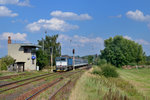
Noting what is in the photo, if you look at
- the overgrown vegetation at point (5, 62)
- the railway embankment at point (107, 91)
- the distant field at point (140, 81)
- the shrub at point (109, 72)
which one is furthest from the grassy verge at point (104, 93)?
the overgrown vegetation at point (5, 62)

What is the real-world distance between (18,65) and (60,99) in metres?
30.3

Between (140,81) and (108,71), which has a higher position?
(108,71)

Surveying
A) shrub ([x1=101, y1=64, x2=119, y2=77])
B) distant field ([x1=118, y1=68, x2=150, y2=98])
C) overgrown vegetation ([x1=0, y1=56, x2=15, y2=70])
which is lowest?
distant field ([x1=118, y1=68, x2=150, y2=98])

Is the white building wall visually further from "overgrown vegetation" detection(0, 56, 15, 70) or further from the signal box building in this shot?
"overgrown vegetation" detection(0, 56, 15, 70)

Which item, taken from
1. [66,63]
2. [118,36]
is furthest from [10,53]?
[118,36]

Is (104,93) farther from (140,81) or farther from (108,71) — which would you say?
(140,81)

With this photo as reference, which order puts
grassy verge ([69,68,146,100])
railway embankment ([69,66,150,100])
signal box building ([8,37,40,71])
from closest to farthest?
grassy verge ([69,68,146,100]) < railway embankment ([69,66,150,100]) < signal box building ([8,37,40,71])

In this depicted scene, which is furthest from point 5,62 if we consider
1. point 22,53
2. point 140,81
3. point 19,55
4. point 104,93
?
point 104,93

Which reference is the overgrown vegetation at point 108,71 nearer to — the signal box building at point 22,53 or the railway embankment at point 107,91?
the railway embankment at point 107,91

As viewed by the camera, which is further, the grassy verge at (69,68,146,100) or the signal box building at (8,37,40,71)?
the signal box building at (8,37,40,71)

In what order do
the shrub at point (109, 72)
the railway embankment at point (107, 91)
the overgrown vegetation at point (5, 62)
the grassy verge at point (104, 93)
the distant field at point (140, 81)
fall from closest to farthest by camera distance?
the grassy verge at point (104, 93) → the railway embankment at point (107, 91) → the distant field at point (140, 81) → the shrub at point (109, 72) → the overgrown vegetation at point (5, 62)

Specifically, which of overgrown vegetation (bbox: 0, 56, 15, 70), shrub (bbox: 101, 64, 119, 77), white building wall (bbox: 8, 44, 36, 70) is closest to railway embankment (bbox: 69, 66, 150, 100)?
shrub (bbox: 101, 64, 119, 77)

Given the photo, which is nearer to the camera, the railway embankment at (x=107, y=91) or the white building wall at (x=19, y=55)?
the railway embankment at (x=107, y=91)

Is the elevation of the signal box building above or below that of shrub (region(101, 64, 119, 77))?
above
